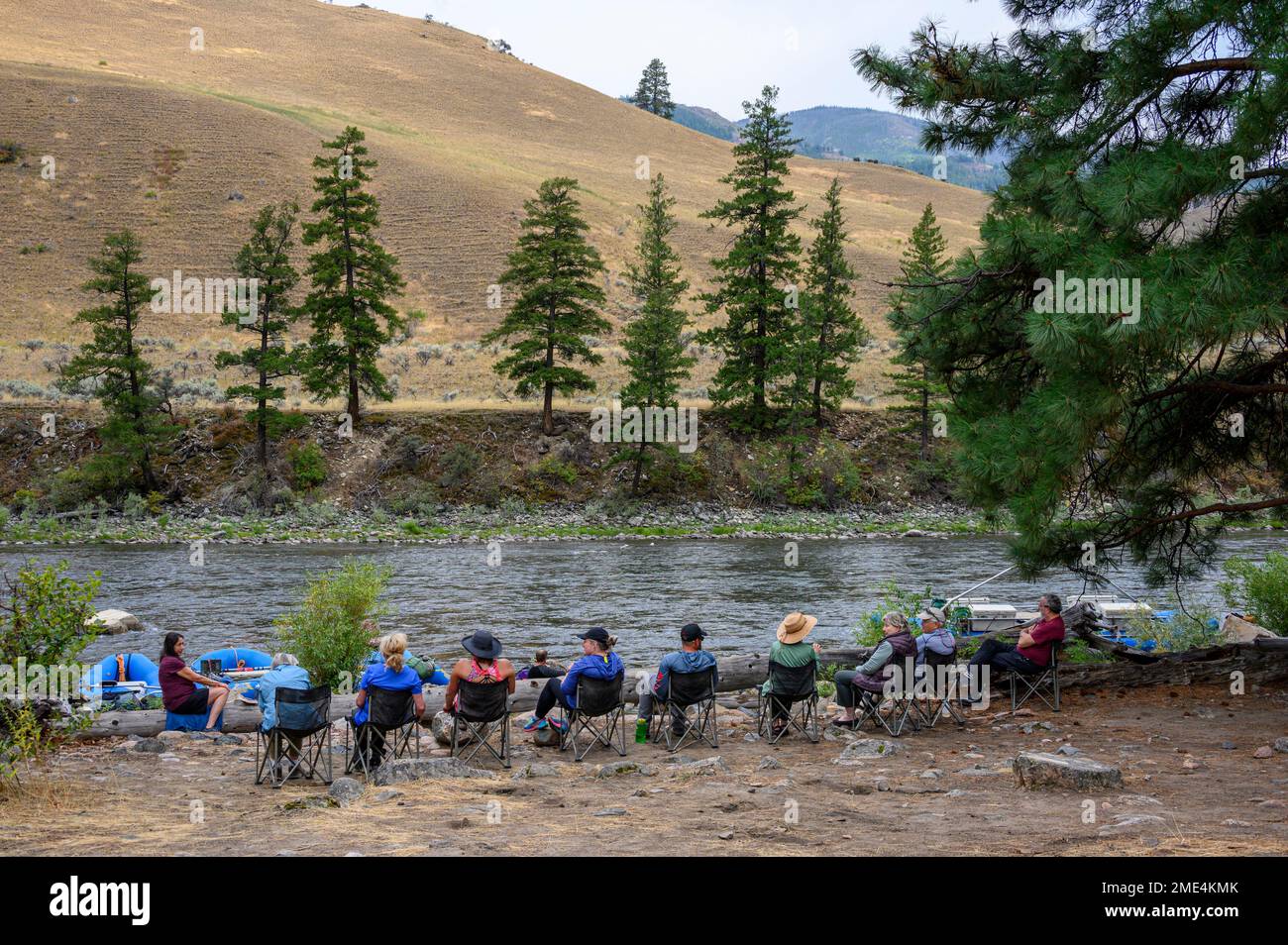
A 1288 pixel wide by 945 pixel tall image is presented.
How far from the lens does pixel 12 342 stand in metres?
51.6

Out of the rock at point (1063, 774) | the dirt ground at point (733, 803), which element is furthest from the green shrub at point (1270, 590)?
the rock at point (1063, 774)

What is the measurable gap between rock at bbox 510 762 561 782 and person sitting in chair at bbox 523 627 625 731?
97cm

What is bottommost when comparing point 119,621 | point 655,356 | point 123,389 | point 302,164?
point 119,621

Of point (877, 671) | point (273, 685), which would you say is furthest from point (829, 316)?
point (273, 685)

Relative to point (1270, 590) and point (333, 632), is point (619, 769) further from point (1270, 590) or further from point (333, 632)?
point (1270, 590)

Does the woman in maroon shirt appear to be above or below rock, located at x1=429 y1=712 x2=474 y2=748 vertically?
above

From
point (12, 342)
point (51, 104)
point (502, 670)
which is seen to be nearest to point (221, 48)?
point (51, 104)

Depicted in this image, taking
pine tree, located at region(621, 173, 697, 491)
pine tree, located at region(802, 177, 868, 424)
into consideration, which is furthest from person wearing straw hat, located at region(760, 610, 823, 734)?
pine tree, located at region(802, 177, 868, 424)

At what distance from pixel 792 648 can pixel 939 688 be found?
168 centimetres

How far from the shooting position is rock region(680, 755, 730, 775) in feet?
27.8

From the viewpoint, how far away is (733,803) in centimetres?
727

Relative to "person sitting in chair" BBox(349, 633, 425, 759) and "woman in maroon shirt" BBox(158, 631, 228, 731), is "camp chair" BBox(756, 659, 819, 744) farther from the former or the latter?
"woman in maroon shirt" BBox(158, 631, 228, 731)

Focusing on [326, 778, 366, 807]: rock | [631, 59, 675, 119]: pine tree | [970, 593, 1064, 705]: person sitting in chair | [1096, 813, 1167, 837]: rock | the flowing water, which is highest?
[631, 59, 675, 119]: pine tree

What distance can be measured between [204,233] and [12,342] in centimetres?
1670
